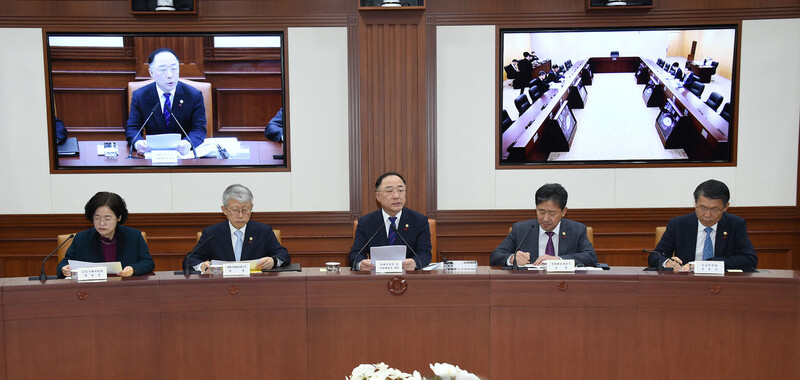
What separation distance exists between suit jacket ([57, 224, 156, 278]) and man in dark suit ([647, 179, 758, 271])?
2.58 meters

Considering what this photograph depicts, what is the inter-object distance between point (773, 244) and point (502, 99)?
93.7 inches

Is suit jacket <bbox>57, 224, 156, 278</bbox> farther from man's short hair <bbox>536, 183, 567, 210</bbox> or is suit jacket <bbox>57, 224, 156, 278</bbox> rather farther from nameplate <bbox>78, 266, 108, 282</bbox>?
man's short hair <bbox>536, 183, 567, 210</bbox>

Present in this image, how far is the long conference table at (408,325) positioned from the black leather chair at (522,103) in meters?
1.89


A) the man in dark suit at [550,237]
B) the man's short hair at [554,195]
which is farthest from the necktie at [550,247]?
the man's short hair at [554,195]

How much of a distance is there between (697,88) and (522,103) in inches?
51.3

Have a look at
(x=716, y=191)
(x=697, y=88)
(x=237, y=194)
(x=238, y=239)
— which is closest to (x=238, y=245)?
(x=238, y=239)

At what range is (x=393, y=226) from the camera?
312 cm

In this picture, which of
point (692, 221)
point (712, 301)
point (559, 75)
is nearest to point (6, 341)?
point (712, 301)

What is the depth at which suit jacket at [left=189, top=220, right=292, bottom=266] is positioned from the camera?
9.71ft

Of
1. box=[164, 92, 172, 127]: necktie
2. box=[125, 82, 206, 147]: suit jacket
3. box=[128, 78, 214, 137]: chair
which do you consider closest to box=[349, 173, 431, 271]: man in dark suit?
box=[128, 78, 214, 137]: chair

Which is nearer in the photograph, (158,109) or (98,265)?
(98,265)

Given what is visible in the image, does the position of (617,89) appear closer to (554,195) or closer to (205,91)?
(554,195)

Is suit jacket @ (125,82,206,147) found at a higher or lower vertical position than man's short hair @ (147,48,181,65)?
lower

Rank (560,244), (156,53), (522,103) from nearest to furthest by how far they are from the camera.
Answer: (560,244) < (156,53) < (522,103)
